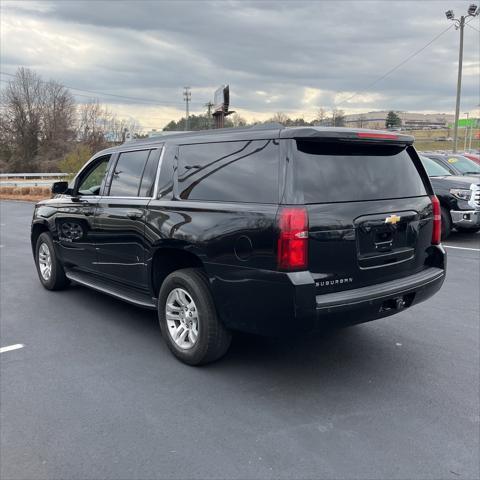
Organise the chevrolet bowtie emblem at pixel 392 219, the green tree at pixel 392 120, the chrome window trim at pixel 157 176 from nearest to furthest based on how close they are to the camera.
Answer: the chevrolet bowtie emblem at pixel 392 219, the chrome window trim at pixel 157 176, the green tree at pixel 392 120

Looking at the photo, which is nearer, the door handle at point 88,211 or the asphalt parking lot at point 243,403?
the asphalt parking lot at point 243,403

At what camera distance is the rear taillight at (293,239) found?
3.18m

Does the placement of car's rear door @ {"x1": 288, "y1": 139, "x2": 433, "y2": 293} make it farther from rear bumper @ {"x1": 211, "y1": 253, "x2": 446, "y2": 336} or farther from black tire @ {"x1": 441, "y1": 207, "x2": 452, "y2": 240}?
black tire @ {"x1": 441, "y1": 207, "x2": 452, "y2": 240}

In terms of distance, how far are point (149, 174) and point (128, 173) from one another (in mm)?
441

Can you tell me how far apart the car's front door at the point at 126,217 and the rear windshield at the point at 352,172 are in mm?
1683

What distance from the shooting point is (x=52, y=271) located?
20.7 ft

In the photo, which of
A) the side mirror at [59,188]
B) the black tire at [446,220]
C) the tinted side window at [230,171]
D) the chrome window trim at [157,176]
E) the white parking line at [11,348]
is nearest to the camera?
the tinted side window at [230,171]

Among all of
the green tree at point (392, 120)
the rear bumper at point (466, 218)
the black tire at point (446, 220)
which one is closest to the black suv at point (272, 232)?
the rear bumper at point (466, 218)

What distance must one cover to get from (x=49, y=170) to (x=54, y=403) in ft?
183

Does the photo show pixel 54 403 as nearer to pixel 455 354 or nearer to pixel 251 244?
pixel 251 244

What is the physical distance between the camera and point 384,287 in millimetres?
3596

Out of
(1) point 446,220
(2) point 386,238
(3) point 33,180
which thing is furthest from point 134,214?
(3) point 33,180

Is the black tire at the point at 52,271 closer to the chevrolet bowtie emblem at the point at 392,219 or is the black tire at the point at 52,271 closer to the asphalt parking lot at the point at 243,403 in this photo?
the asphalt parking lot at the point at 243,403

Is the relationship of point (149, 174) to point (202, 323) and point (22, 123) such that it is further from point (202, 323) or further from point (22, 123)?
point (22, 123)
